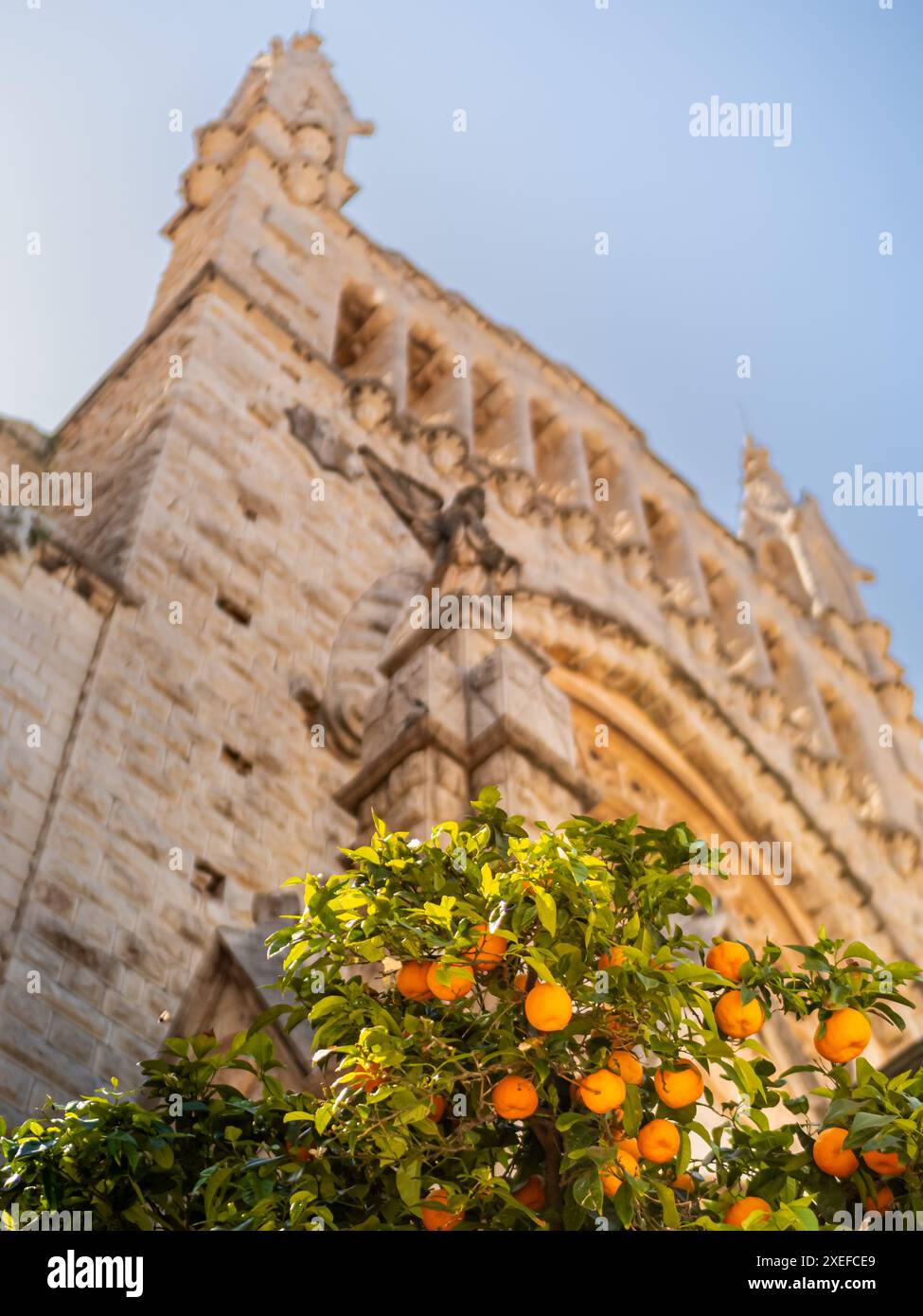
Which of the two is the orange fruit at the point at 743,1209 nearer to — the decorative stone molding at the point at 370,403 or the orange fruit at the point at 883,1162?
the orange fruit at the point at 883,1162

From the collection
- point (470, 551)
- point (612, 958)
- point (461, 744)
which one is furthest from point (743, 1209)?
point (470, 551)

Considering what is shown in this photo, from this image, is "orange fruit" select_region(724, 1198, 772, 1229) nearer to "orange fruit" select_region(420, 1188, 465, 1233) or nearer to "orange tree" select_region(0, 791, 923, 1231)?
"orange tree" select_region(0, 791, 923, 1231)

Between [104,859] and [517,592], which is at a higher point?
[517,592]

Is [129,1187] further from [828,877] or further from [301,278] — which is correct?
[828,877]

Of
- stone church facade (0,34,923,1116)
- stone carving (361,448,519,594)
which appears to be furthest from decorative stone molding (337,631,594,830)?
stone carving (361,448,519,594)

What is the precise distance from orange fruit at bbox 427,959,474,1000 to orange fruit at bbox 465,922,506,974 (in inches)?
1.4

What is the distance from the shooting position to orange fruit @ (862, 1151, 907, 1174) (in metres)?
3.64

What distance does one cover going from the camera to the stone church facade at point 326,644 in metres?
8.27

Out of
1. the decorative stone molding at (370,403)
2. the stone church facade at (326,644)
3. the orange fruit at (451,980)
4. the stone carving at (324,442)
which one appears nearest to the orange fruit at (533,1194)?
the orange fruit at (451,980)

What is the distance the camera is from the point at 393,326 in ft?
65.0

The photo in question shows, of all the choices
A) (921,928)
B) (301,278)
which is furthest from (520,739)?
(921,928)

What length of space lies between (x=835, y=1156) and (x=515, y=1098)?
31.7 inches

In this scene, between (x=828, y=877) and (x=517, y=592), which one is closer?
(x=517, y=592)

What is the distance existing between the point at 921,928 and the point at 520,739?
12998mm
